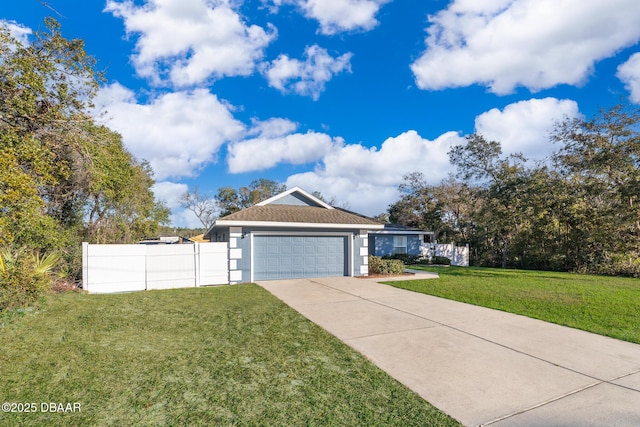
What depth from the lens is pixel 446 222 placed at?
3041 cm

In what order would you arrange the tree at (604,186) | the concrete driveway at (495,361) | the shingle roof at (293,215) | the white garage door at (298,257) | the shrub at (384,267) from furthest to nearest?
the shrub at (384,267) → the tree at (604,186) → the white garage door at (298,257) → the shingle roof at (293,215) → the concrete driveway at (495,361)

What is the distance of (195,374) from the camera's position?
14.1 feet

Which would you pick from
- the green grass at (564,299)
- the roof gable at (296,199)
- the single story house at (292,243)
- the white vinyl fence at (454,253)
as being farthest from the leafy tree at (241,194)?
the green grass at (564,299)

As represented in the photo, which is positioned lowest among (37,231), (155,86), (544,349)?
(544,349)

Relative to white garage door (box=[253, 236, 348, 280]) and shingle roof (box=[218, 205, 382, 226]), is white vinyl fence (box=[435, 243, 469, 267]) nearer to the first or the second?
shingle roof (box=[218, 205, 382, 226])

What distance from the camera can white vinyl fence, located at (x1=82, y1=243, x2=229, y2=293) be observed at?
10.9m

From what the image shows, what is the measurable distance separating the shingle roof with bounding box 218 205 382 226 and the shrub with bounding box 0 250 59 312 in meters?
5.66

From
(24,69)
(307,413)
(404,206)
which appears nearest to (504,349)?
(307,413)

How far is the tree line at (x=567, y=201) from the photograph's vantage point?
15.2 m

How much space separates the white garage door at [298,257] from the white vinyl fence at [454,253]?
14956 millimetres

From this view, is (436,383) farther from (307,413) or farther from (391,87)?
(391,87)

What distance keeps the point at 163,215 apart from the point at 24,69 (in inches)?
749

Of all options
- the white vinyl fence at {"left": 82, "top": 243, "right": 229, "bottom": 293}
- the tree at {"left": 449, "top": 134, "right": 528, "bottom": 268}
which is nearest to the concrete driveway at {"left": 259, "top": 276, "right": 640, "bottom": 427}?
the white vinyl fence at {"left": 82, "top": 243, "right": 229, "bottom": 293}

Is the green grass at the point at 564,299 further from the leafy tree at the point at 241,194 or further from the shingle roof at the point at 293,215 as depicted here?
the leafy tree at the point at 241,194
